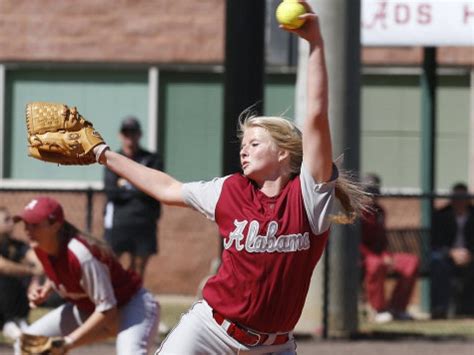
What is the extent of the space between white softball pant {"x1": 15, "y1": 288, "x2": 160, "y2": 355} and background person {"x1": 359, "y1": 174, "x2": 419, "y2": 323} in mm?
5699

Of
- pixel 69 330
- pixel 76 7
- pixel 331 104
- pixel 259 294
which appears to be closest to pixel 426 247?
pixel 331 104

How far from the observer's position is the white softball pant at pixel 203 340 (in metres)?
6.02

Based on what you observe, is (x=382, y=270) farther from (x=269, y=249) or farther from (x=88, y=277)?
(x=269, y=249)

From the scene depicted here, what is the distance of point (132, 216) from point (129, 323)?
4.91 m

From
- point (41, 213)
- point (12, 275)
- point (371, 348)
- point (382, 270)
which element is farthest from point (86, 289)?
point (382, 270)

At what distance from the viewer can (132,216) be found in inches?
503

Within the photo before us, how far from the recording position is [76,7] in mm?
15984

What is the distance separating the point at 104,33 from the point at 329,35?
4593mm

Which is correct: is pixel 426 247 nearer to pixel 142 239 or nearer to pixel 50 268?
pixel 142 239

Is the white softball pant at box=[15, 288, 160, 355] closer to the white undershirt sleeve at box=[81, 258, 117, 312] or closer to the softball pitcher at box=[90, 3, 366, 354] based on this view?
the white undershirt sleeve at box=[81, 258, 117, 312]

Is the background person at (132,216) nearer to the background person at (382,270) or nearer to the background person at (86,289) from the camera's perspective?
the background person at (382,270)

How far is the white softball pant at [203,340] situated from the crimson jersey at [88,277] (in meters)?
1.79

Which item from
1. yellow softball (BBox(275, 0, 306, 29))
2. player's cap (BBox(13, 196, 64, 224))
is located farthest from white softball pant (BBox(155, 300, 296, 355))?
player's cap (BBox(13, 196, 64, 224))

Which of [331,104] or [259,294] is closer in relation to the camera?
[259,294]
